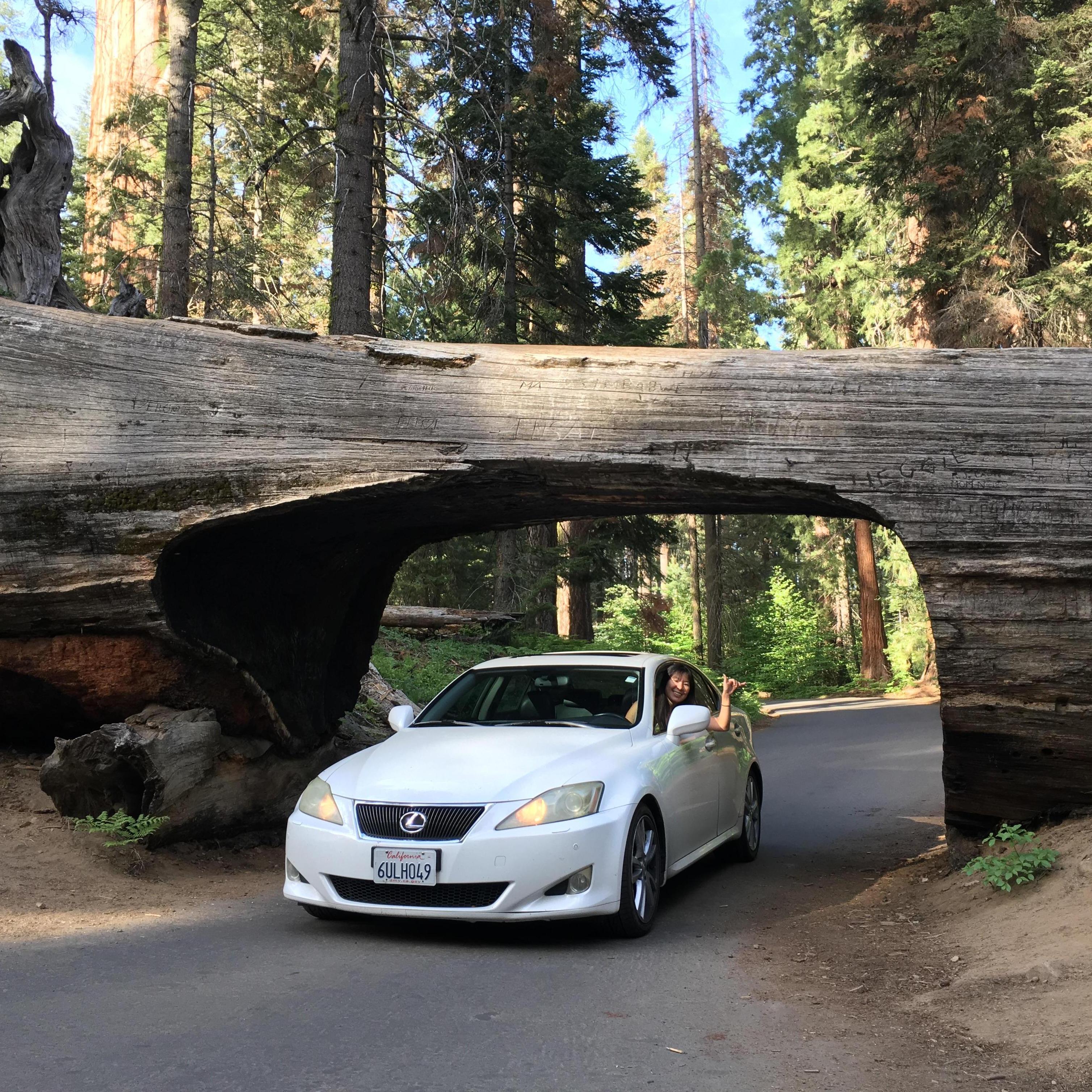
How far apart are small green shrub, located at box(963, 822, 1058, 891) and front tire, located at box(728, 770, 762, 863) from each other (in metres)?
2.04

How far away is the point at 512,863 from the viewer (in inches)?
221

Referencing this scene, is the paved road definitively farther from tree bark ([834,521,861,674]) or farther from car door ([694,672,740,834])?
tree bark ([834,521,861,674])

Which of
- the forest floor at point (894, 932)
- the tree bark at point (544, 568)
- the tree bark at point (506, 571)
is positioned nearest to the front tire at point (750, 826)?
the forest floor at point (894, 932)

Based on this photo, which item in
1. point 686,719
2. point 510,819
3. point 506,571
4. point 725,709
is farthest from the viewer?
point 506,571

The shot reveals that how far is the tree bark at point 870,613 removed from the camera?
29484 millimetres

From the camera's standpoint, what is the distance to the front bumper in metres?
Result: 5.62

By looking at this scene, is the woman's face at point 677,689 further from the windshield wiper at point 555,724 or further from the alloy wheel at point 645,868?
the alloy wheel at point 645,868

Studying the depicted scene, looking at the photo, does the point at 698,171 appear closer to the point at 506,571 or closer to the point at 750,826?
the point at 506,571

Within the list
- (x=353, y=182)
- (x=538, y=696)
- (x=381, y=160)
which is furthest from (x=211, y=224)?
(x=538, y=696)

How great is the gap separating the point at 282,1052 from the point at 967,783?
5.13 metres

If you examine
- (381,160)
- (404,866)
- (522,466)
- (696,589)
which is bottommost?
(404,866)

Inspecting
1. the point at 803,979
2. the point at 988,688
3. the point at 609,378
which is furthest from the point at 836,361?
the point at 803,979

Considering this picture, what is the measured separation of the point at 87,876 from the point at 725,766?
4527 millimetres

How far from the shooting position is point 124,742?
294 inches
